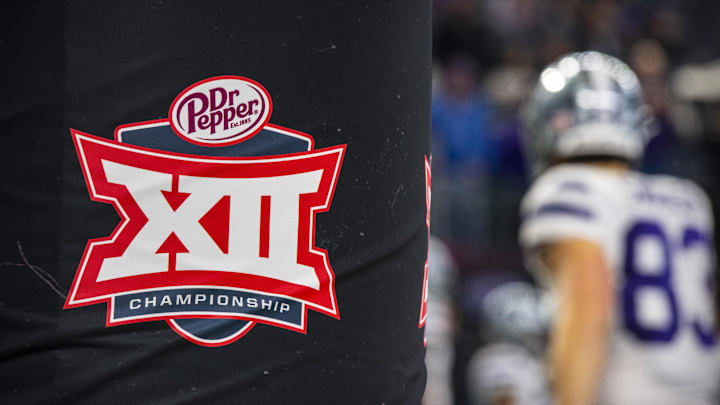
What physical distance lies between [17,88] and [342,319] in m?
0.53

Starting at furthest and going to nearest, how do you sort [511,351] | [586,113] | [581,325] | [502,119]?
[502,119] < [511,351] < [586,113] < [581,325]

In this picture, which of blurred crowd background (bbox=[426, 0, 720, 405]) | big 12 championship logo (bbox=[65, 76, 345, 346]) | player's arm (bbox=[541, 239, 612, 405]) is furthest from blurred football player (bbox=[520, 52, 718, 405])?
blurred crowd background (bbox=[426, 0, 720, 405])

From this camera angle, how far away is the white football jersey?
2984 millimetres

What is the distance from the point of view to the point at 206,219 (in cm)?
137

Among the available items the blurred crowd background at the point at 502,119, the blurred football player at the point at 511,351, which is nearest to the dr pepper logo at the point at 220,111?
the blurred crowd background at the point at 502,119

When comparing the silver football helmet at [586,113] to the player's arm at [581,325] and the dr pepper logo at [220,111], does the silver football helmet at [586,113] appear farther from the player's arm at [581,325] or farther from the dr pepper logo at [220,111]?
the dr pepper logo at [220,111]

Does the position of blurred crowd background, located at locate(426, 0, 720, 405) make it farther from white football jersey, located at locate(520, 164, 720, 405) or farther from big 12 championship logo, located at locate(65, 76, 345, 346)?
big 12 championship logo, located at locate(65, 76, 345, 346)

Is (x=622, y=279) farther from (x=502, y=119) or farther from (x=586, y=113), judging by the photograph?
(x=502, y=119)

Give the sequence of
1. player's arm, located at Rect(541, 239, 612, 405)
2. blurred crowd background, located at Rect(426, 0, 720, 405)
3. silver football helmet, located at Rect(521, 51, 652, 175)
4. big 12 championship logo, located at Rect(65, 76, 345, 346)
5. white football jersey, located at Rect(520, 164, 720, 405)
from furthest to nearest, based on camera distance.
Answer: blurred crowd background, located at Rect(426, 0, 720, 405) < silver football helmet, located at Rect(521, 51, 652, 175) < white football jersey, located at Rect(520, 164, 720, 405) < player's arm, located at Rect(541, 239, 612, 405) < big 12 championship logo, located at Rect(65, 76, 345, 346)

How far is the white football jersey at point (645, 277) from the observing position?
117 inches

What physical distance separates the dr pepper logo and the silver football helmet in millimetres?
2110

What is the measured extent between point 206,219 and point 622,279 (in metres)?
1.95

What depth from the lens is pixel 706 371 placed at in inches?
121

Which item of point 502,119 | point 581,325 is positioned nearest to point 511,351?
point 502,119
